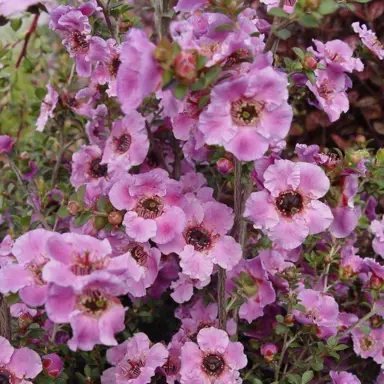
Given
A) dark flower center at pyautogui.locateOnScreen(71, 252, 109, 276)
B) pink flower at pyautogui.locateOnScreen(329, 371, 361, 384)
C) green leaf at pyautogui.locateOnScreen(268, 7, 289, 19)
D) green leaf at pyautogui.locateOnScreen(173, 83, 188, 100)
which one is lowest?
pink flower at pyautogui.locateOnScreen(329, 371, 361, 384)

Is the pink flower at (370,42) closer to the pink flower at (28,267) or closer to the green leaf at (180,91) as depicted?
the green leaf at (180,91)

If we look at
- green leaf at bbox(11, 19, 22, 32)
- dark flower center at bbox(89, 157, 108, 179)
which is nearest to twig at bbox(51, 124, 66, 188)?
dark flower center at bbox(89, 157, 108, 179)

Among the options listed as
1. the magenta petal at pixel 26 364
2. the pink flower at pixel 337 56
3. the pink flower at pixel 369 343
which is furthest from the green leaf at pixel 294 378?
the pink flower at pixel 337 56

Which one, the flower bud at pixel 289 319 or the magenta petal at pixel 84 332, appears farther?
the flower bud at pixel 289 319

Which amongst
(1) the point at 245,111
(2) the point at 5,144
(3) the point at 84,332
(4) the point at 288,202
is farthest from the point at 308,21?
(2) the point at 5,144

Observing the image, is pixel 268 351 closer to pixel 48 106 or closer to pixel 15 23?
pixel 48 106

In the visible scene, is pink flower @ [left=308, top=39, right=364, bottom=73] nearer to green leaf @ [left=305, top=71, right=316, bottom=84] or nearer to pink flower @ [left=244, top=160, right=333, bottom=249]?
green leaf @ [left=305, top=71, right=316, bottom=84]
